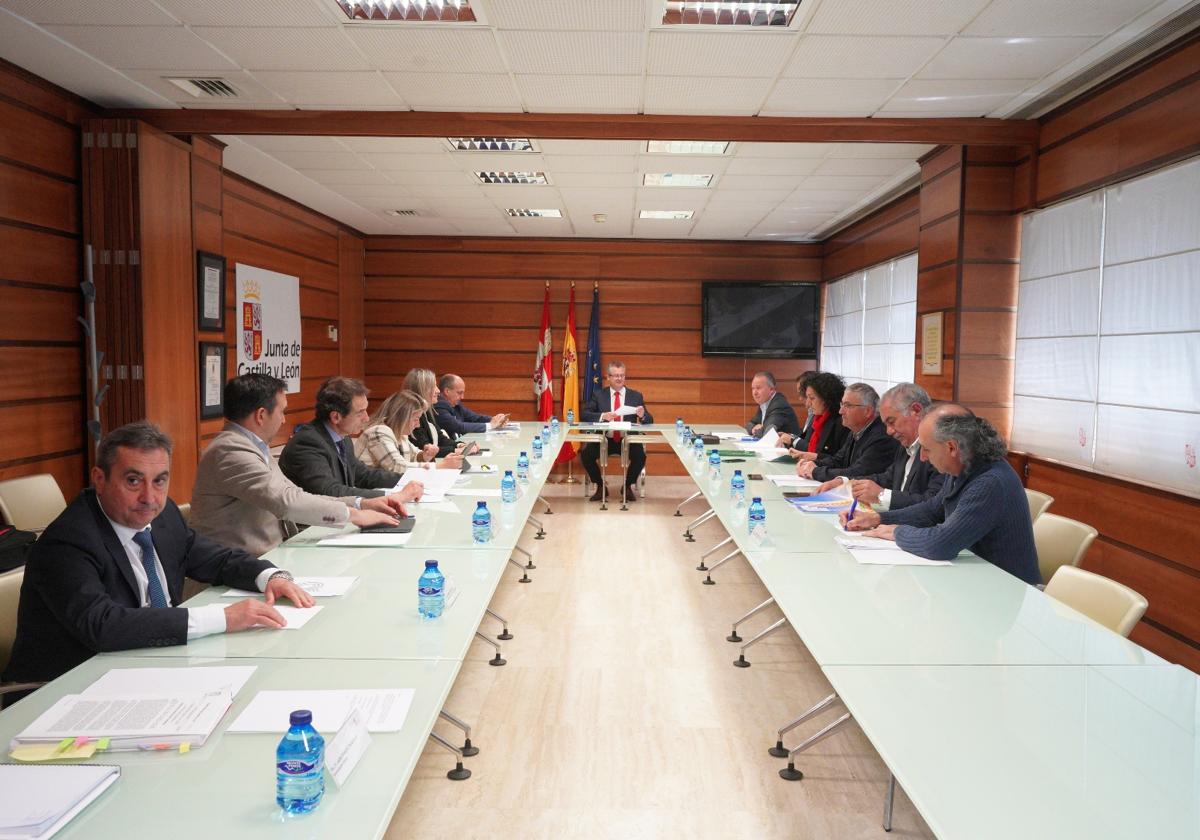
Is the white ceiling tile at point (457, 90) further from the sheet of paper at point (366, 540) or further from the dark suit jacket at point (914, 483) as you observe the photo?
the dark suit jacket at point (914, 483)

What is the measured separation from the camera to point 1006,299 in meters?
5.34

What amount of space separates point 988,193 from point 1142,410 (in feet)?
6.21

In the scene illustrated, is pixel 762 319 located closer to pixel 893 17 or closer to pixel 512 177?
pixel 512 177

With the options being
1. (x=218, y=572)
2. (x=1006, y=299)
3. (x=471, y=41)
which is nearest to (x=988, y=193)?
(x=1006, y=299)

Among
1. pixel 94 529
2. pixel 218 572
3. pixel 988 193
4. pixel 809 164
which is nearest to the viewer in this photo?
pixel 94 529

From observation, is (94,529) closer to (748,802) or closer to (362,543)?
(362,543)

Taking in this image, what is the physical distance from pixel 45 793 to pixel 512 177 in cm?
599

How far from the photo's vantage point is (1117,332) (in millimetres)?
4305

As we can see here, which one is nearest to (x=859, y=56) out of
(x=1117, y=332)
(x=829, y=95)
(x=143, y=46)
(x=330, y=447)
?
(x=829, y=95)

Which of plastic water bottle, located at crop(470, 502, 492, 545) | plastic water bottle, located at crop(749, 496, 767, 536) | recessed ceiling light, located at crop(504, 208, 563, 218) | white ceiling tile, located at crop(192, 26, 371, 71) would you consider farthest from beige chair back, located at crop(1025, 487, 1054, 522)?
recessed ceiling light, located at crop(504, 208, 563, 218)

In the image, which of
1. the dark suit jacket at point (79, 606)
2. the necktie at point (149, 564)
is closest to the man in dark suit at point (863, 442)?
the necktie at point (149, 564)

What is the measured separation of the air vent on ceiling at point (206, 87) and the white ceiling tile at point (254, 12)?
33.3 inches

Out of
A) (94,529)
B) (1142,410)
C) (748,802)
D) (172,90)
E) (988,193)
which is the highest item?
(172,90)

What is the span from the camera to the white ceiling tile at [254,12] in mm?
3439
